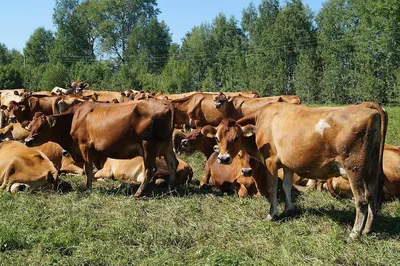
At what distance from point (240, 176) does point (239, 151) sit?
3.21ft

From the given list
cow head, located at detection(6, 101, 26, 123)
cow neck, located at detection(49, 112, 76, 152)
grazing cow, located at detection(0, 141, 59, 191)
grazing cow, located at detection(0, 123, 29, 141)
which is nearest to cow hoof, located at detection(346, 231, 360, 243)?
grazing cow, located at detection(0, 141, 59, 191)

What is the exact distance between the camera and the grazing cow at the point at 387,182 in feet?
28.9

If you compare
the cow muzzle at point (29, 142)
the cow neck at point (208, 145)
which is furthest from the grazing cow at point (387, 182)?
the cow muzzle at point (29, 142)

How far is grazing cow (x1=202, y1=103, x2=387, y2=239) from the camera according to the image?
259 inches

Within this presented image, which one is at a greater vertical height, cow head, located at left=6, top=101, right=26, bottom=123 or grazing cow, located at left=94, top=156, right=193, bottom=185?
cow head, located at left=6, top=101, right=26, bottom=123

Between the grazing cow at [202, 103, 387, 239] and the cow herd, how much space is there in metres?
0.01

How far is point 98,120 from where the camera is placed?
9867 mm

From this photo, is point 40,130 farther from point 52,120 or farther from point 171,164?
point 171,164

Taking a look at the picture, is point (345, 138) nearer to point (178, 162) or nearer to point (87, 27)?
point (178, 162)

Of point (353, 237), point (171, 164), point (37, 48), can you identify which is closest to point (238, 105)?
point (171, 164)

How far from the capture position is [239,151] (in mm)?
8711

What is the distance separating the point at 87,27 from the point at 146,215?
8369 cm

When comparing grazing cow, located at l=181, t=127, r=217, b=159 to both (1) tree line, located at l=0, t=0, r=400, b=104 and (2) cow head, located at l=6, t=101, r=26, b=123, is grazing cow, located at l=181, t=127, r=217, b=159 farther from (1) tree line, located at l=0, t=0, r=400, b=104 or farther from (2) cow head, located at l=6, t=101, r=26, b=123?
(1) tree line, located at l=0, t=0, r=400, b=104

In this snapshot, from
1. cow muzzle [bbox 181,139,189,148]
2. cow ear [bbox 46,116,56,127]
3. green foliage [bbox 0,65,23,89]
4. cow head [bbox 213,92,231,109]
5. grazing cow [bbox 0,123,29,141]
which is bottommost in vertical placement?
cow muzzle [bbox 181,139,189,148]
